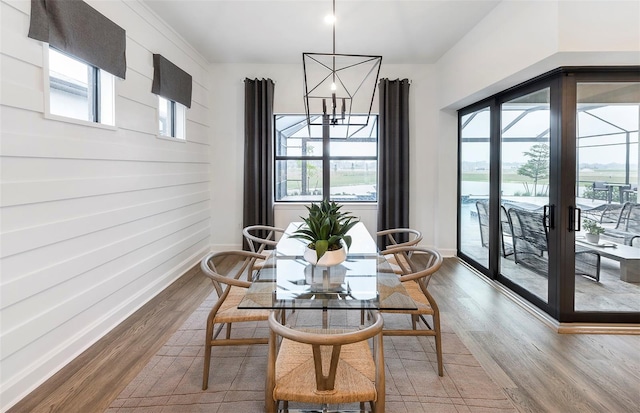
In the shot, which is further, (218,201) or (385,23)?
(218,201)

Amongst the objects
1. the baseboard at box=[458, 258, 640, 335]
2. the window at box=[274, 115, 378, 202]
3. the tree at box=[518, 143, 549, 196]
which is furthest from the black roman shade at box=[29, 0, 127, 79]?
the baseboard at box=[458, 258, 640, 335]

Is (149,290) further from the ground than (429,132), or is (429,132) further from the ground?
(429,132)

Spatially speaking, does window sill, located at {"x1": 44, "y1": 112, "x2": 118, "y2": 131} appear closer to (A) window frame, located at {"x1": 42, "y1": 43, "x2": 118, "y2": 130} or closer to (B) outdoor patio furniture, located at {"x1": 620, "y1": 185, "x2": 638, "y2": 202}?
(A) window frame, located at {"x1": 42, "y1": 43, "x2": 118, "y2": 130}

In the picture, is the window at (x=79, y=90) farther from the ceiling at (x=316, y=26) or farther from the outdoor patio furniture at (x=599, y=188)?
the outdoor patio furniture at (x=599, y=188)

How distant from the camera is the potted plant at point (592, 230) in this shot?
2.93 m

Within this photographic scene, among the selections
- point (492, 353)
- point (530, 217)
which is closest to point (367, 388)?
point (492, 353)

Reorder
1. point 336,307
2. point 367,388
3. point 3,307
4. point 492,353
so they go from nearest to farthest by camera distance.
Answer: point 367,388
point 336,307
point 3,307
point 492,353

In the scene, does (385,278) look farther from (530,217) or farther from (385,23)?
(385,23)

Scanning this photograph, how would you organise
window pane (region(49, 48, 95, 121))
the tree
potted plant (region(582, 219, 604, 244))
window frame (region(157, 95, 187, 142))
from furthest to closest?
window frame (region(157, 95, 187, 142)) < the tree < potted plant (region(582, 219, 604, 244)) < window pane (region(49, 48, 95, 121))

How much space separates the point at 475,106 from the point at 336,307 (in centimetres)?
389

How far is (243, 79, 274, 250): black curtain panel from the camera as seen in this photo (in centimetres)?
523

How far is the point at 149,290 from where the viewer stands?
3.55 m

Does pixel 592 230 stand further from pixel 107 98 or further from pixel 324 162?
pixel 107 98

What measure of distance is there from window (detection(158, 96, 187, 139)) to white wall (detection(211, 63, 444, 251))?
101cm
